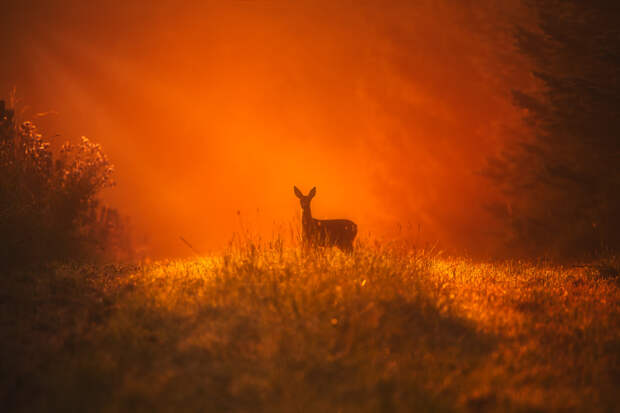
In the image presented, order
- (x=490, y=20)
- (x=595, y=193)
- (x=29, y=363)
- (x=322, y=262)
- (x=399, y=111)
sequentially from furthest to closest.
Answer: (x=399, y=111) → (x=490, y=20) → (x=595, y=193) → (x=322, y=262) → (x=29, y=363)

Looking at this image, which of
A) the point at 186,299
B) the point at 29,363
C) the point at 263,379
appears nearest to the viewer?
the point at 263,379

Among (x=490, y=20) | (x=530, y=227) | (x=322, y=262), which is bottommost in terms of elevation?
(x=322, y=262)

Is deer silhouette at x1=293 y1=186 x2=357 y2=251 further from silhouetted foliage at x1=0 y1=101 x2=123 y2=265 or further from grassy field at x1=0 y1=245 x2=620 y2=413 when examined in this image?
silhouetted foliage at x1=0 y1=101 x2=123 y2=265

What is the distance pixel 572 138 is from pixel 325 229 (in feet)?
31.9

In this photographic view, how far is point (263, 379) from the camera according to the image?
3465 mm

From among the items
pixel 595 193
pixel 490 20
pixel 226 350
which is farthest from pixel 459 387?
pixel 490 20

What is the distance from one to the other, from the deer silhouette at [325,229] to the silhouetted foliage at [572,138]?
684cm

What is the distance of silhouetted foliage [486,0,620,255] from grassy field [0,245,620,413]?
7.53 metres

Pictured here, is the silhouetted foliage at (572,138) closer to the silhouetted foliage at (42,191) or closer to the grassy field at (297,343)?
the grassy field at (297,343)

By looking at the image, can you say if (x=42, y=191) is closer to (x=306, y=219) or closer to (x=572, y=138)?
(x=306, y=219)

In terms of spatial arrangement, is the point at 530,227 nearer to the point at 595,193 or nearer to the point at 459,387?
the point at 595,193

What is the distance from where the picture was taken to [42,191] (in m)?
8.49

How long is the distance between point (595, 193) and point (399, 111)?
2804cm

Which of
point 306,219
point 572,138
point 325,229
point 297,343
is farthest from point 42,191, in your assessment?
point 572,138
